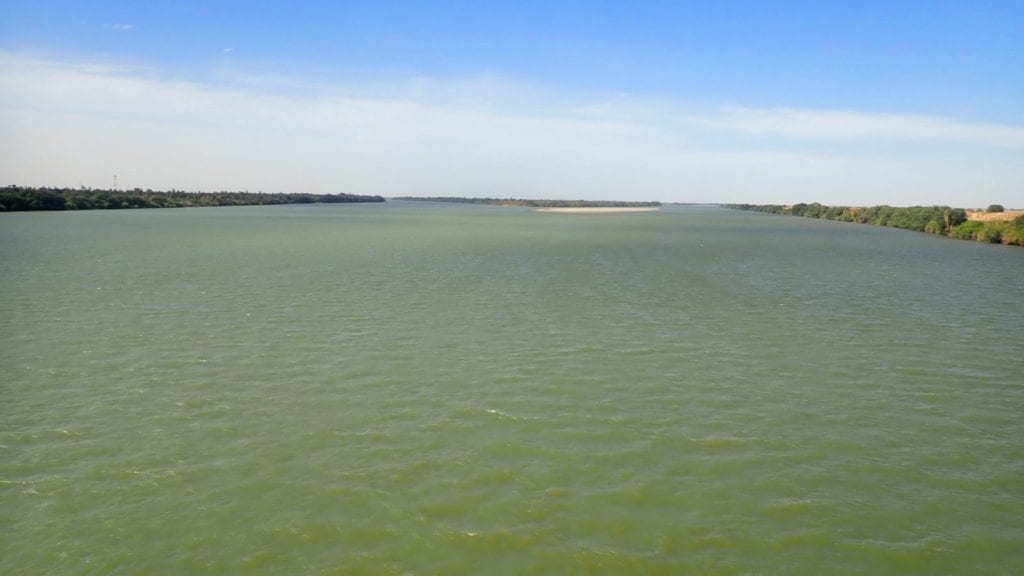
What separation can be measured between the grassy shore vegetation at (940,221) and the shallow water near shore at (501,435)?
183 ft

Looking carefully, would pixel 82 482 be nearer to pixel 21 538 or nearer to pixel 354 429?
pixel 21 538

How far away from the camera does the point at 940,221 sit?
90.1m

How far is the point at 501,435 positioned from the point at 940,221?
327 feet

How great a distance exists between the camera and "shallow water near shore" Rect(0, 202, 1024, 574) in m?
8.56

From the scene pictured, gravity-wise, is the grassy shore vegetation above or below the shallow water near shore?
above

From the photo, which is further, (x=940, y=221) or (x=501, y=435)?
(x=940, y=221)

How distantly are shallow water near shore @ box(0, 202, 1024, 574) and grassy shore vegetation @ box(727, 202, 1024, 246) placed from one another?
55927 mm

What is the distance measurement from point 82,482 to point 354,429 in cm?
433

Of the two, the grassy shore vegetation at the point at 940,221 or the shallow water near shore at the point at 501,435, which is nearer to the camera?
the shallow water near shore at the point at 501,435

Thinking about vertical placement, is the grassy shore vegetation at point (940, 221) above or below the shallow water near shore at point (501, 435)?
above

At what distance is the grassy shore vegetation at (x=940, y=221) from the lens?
69.9 m

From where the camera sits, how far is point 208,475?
1030cm

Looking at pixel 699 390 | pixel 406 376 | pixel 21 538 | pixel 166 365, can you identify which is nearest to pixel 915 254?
pixel 699 390

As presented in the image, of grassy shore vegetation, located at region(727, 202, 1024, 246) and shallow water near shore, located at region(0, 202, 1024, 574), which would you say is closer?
shallow water near shore, located at region(0, 202, 1024, 574)
